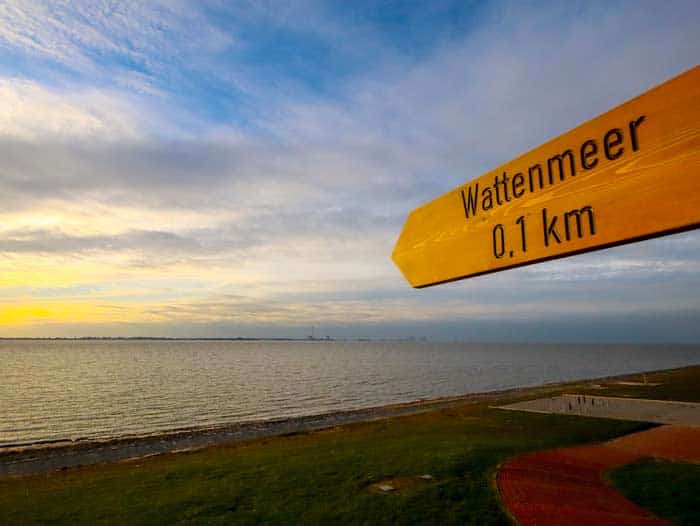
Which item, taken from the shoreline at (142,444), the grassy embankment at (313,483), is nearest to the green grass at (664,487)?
the grassy embankment at (313,483)

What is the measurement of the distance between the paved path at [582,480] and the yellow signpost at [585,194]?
8.23m

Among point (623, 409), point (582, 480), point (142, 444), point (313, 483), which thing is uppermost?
point (623, 409)

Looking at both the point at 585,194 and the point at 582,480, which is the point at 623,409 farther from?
the point at 585,194

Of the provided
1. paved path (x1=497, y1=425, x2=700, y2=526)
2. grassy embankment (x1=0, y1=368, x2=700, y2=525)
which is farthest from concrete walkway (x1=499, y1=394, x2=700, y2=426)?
paved path (x1=497, y1=425, x2=700, y2=526)

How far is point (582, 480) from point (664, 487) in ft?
5.23

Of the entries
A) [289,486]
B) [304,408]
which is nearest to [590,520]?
[289,486]

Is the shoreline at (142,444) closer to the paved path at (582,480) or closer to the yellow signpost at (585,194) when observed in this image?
the paved path at (582,480)

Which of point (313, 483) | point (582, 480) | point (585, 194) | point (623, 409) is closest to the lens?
point (585, 194)

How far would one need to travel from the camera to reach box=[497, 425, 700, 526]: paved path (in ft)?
27.8

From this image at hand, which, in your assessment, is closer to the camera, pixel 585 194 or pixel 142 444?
pixel 585 194

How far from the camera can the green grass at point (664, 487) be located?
862 centimetres

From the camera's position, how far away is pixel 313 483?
11.2 metres

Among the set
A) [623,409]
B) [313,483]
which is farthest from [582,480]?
[623,409]

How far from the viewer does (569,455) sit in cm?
1333
